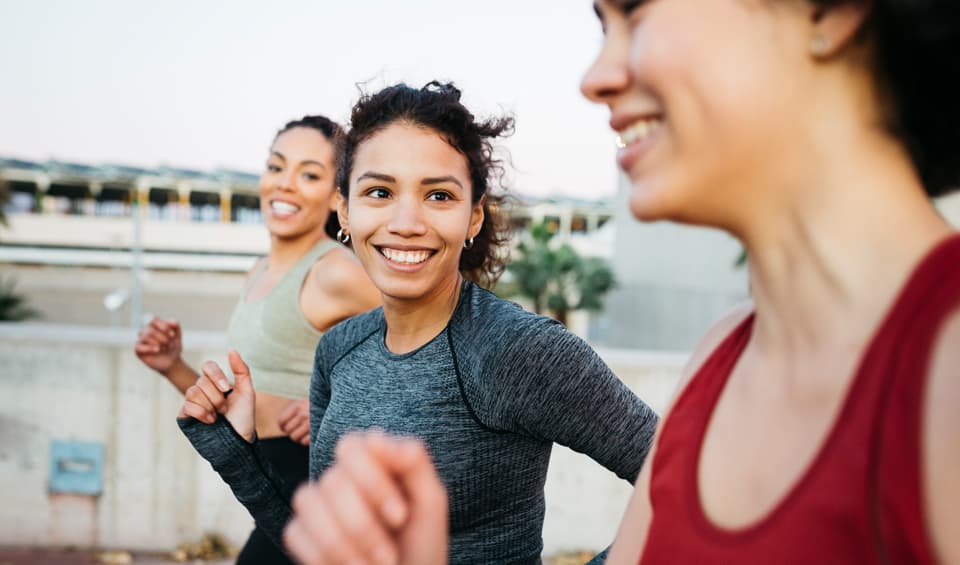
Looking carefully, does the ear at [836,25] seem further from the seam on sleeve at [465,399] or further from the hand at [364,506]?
the seam on sleeve at [465,399]

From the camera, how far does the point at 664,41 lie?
2.69 feet

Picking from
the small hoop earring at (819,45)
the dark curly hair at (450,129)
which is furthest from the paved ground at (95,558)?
the small hoop earring at (819,45)

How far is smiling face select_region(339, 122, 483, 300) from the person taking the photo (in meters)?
1.98

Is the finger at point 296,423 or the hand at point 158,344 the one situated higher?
the hand at point 158,344

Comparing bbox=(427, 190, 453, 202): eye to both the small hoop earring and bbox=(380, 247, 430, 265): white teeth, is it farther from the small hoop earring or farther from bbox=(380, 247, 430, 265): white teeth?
the small hoop earring

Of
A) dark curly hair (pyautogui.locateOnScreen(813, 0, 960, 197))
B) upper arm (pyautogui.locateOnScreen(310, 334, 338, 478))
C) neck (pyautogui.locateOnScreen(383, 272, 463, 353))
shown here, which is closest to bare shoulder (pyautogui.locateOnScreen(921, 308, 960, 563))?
dark curly hair (pyautogui.locateOnScreen(813, 0, 960, 197))

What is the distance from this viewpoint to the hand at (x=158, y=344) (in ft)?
9.34

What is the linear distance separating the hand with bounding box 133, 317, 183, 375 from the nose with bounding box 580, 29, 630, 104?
2.33 m

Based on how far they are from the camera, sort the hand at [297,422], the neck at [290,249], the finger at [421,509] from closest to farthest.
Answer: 1. the finger at [421,509]
2. the hand at [297,422]
3. the neck at [290,249]

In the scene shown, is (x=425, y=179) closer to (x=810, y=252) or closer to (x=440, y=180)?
(x=440, y=180)

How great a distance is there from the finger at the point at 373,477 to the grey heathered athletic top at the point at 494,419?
0.93 m

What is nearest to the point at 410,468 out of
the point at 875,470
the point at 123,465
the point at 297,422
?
the point at 875,470

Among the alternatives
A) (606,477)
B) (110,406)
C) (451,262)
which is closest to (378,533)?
(451,262)

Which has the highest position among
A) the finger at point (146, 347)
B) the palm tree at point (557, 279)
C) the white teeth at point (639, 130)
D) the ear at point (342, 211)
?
the white teeth at point (639, 130)
